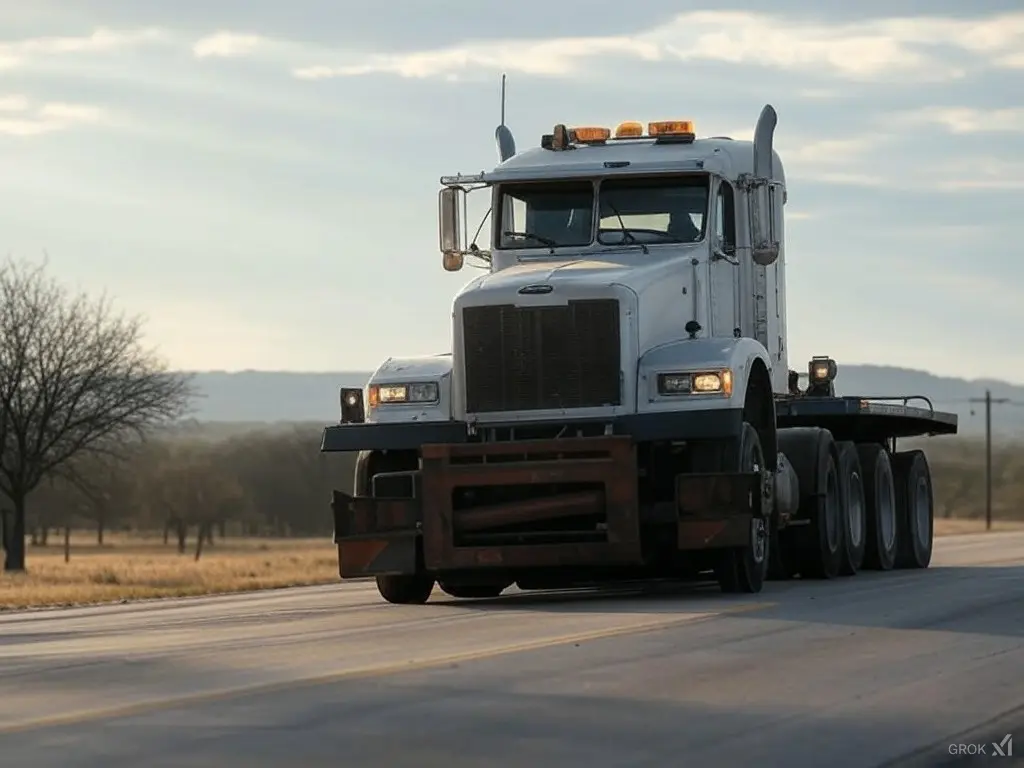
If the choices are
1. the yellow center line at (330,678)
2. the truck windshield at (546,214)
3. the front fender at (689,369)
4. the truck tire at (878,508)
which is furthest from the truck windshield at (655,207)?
the truck tire at (878,508)

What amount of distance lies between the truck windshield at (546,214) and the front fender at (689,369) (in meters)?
1.83

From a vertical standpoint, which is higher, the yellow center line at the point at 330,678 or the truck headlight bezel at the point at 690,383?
the truck headlight bezel at the point at 690,383

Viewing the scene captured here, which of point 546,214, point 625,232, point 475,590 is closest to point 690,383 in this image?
point 625,232

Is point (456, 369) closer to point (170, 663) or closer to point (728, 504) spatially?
point (728, 504)

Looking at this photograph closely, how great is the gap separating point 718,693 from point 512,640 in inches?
111

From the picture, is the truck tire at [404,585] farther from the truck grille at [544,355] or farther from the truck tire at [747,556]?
the truck tire at [747,556]

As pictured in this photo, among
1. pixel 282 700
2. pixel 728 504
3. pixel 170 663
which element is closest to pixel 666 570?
pixel 728 504

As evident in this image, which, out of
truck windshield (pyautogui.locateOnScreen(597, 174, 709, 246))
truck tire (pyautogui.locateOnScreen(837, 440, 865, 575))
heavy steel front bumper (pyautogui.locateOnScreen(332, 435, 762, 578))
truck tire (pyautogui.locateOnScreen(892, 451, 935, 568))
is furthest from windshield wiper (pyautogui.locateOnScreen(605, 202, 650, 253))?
truck tire (pyautogui.locateOnScreen(892, 451, 935, 568))

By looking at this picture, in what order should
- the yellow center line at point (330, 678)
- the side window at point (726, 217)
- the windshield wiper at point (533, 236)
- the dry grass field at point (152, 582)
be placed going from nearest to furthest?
1. the yellow center line at point (330, 678)
2. the windshield wiper at point (533, 236)
3. the side window at point (726, 217)
4. the dry grass field at point (152, 582)

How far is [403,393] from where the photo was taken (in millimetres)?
17234

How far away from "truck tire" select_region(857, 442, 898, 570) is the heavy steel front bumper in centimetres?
689

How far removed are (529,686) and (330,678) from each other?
1078 mm

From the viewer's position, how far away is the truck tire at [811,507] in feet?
67.9

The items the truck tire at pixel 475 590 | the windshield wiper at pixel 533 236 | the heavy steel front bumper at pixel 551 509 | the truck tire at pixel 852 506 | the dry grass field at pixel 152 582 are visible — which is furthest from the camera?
the dry grass field at pixel 152 582
